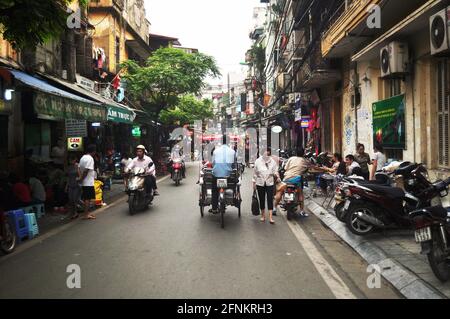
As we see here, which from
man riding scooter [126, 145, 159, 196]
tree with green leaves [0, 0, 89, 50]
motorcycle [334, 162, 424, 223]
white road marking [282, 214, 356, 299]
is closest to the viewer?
white road marking [282, 214, 356, 299]

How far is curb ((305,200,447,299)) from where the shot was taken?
15.2 feet

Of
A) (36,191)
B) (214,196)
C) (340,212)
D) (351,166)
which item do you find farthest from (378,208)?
(36,191)

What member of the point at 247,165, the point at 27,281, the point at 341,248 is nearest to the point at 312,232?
the point at 341,248

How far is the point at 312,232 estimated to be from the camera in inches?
332

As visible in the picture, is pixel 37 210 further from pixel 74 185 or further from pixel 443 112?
pixel 443 112

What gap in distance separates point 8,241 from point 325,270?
5.01 meters

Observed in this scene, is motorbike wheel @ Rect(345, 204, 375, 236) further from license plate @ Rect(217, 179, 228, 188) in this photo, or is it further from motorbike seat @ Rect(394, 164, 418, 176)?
license plate @ Rect(217, 179, 228, 188)

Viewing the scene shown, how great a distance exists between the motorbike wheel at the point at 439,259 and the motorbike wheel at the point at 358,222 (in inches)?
95.1

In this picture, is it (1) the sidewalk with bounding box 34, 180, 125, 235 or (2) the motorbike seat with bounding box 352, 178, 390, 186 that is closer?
(2) the motorbike seat with bounding box 352, 178, 390, 186

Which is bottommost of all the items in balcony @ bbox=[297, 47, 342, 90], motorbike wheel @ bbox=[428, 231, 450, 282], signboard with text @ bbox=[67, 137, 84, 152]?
motorbike wheel @ bbox=[428, 231, 450, 282]

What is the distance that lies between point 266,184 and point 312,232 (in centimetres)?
154

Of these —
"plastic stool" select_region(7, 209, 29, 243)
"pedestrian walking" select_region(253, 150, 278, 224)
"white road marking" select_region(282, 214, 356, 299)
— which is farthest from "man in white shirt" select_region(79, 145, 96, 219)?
"white road marking" select_region(282, 214, 356, 299)

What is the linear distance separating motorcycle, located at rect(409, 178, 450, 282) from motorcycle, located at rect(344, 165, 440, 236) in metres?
2.25

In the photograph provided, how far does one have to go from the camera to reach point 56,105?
392 inches
